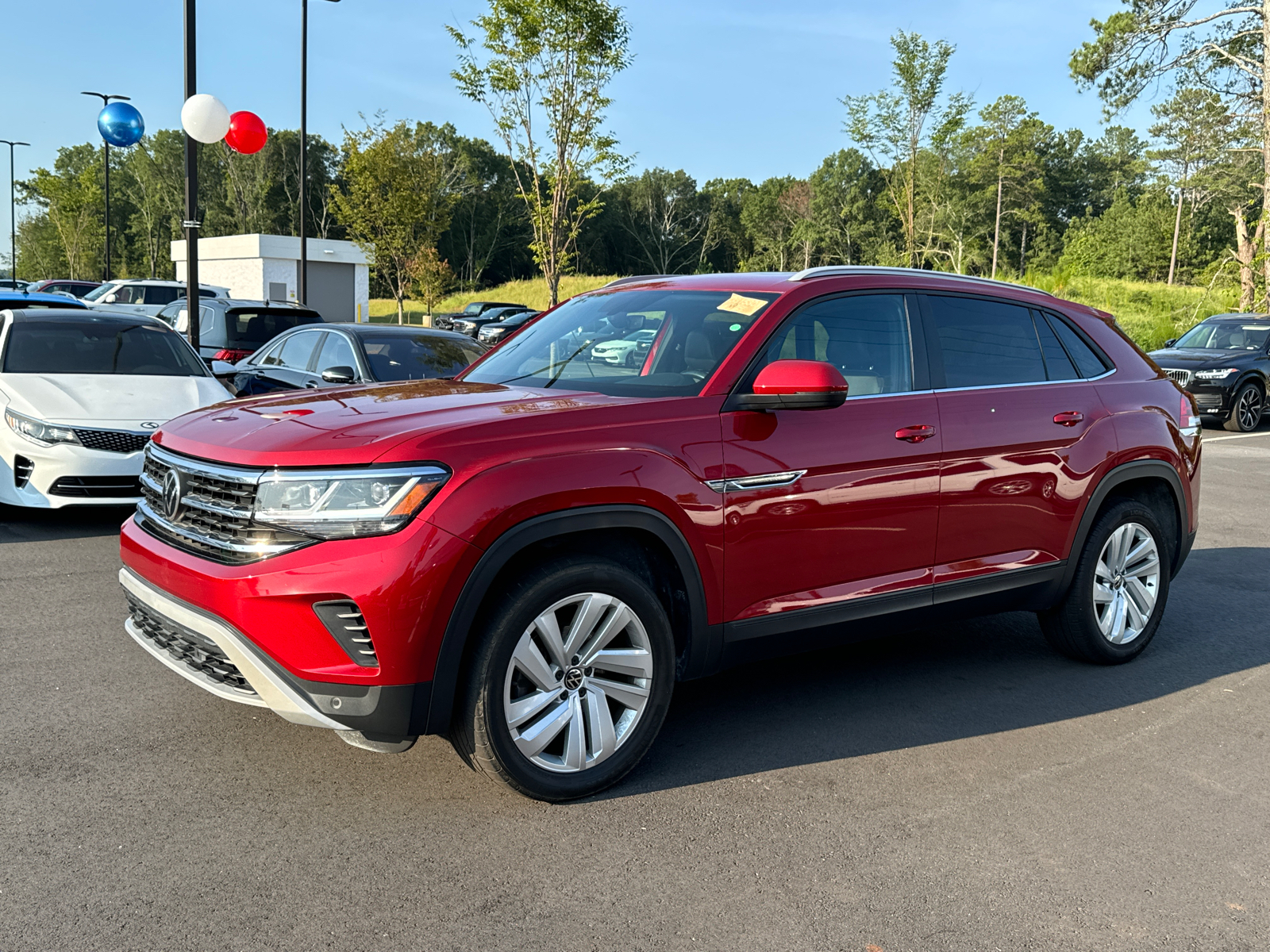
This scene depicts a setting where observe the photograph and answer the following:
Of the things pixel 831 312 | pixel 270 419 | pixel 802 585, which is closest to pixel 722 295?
pixel 831 312

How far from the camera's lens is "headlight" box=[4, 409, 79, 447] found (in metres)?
7.48

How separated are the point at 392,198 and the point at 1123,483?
33865 millimetres

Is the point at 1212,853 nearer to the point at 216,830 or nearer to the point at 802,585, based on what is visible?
the point at 802,585

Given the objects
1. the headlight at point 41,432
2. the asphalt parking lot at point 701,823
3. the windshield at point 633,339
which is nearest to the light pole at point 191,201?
the headlight at point 41,432

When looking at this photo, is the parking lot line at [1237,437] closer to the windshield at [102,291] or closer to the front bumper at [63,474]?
the front bumper at [63,474]

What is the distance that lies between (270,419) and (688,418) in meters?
1.42

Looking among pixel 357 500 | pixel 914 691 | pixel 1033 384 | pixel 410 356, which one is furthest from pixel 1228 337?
pixel 357 500

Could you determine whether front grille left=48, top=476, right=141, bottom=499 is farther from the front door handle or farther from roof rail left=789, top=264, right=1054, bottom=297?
the front door handle

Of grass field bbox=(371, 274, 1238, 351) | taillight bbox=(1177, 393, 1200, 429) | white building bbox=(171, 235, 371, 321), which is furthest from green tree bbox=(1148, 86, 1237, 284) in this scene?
taillight bbox=(1177, 393, 1200, 429)

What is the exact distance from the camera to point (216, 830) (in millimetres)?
3295

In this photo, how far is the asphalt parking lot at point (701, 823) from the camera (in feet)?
9.37

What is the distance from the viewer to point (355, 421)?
350cm

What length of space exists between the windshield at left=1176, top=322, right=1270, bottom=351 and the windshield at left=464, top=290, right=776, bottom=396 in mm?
16285

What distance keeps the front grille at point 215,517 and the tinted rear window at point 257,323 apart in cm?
1037
